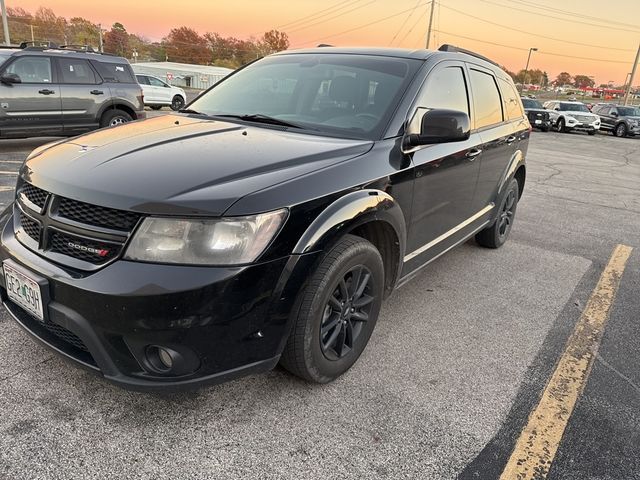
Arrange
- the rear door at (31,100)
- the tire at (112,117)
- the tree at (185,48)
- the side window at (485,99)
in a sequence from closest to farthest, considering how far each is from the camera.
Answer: the side window at (485,99), the rear door at (31,100), the tire at (112,117), the tree at (185,48)

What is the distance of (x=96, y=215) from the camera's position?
198cm

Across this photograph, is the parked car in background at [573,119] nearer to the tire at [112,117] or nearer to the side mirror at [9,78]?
the tire at [112,117]

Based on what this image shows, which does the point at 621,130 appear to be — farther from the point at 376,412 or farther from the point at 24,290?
the point at 24,290

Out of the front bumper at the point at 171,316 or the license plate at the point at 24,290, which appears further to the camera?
the license plate at the point at 24,290

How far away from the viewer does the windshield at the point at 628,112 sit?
25.2 metres

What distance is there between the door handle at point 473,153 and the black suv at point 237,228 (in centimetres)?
39

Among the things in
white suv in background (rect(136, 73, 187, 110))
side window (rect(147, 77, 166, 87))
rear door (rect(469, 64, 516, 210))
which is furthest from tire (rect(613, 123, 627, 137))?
rear door (rect(469, 64, 516, 210))

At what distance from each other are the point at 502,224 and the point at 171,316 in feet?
13.1

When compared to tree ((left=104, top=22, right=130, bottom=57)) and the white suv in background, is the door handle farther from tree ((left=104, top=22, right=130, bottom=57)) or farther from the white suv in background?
tree ((left=104, top=22, right=130, bottom=57))

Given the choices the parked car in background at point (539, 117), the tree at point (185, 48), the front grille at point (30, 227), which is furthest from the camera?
the tree at point (185, 48)

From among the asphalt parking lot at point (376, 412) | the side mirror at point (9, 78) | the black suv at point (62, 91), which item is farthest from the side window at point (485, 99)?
the side mirror at point (9, 78)

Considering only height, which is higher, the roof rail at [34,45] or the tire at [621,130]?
the roof rail at [34,45]

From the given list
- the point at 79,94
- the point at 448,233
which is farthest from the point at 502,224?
the point at 79,94

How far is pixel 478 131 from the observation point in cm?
387
